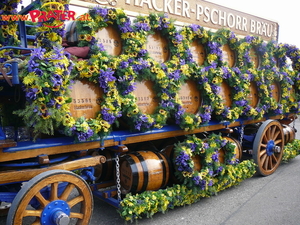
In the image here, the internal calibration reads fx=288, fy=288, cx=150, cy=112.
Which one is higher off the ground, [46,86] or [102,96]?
[46,86]

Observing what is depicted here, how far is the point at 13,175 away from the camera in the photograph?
269 centimetres

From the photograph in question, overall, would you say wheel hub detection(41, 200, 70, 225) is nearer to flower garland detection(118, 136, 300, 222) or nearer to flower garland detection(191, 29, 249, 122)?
flower garland detection(118, 136, 300, 222)

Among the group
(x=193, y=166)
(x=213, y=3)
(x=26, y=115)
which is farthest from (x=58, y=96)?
(x=213, y=3)

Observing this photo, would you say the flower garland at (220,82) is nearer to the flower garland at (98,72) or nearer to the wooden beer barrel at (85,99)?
the flower garland at (98,72)

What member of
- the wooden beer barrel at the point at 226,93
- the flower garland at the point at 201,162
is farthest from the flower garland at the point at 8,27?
the wooden beer barrel at the point at 226,93

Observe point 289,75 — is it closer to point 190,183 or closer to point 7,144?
point 190,183

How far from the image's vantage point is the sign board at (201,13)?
13.0 ft

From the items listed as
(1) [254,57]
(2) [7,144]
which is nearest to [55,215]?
(2) [7,144]

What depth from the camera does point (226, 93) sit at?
495cm

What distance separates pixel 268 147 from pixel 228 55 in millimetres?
1977

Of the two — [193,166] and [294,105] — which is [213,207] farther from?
[294,105]

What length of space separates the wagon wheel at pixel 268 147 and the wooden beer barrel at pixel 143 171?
2.22 m

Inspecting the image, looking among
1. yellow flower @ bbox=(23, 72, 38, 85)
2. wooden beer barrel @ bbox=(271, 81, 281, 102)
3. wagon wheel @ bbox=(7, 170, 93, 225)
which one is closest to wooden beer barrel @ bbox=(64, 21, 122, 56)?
yellow flower @ bbox=(23, 72, 38, 85)

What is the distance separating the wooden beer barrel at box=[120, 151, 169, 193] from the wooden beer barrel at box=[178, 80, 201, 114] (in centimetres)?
Result: 88
